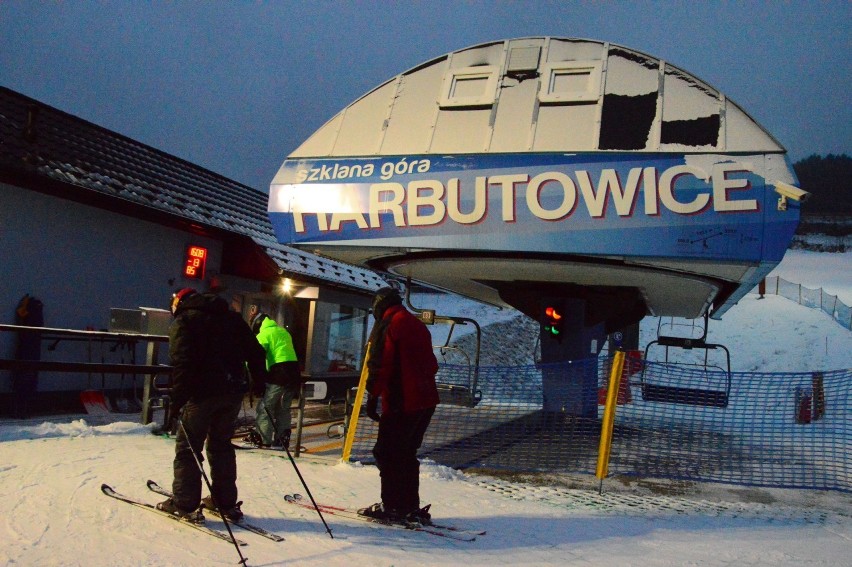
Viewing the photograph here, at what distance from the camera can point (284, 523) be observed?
507cm

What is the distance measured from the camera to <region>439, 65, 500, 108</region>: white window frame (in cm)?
855

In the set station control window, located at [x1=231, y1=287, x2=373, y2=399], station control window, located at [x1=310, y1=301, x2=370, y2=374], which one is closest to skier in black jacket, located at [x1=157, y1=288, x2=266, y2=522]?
station control window, located at [x1=231, y1=287, x2=373, y2=399]

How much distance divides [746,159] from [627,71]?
6.03 ft

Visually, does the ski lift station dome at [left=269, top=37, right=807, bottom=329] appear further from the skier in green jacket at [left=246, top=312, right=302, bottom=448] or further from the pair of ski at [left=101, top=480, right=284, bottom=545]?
the pair of ski at [left=101, top=480, right=284, bottom=545]

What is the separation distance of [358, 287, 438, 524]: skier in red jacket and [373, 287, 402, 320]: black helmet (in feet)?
0.67

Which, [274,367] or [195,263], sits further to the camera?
[195,263]

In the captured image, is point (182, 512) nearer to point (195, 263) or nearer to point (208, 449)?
point (208, 449)

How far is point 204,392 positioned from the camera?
15.7 ft

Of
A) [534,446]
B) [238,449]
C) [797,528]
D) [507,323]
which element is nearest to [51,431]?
[238,449]

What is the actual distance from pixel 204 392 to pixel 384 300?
1567mm

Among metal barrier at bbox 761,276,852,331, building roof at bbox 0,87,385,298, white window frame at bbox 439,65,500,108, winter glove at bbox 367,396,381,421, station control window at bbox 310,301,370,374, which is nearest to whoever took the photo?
winter glove at bbox 367,396,381,421

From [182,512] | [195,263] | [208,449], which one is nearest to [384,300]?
[208,449]

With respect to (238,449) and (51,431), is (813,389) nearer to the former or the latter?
(238,449)

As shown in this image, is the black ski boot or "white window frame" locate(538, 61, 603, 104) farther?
"white window frame" locate(538, 61, 603, 104)
